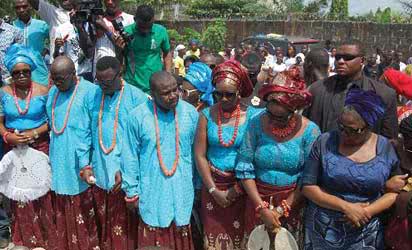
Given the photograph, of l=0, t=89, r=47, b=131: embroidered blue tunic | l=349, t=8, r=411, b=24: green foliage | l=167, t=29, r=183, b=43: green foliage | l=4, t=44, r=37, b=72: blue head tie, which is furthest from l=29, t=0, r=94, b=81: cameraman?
l=349, t=8, r=411, b=24: green foliage

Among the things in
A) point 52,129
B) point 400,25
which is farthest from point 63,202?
point 400,25

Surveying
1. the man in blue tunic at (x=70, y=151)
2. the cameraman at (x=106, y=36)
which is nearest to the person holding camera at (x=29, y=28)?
the cameraman at (x=106, y=36)

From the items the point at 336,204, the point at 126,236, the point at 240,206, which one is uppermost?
the point at 336,204

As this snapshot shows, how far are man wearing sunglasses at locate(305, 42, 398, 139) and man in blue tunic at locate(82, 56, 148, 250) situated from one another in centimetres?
143

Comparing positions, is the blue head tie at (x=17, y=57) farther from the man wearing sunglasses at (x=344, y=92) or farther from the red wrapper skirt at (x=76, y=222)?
the man wearing sunglasses at (x=344, y=92)

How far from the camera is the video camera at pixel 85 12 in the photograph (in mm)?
5254

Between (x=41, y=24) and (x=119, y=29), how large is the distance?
1326mm

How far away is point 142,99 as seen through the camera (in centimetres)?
468

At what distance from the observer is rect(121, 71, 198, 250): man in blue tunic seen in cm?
426

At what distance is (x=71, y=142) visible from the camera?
4.70 metres

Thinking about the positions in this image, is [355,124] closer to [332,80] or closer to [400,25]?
[332,80]

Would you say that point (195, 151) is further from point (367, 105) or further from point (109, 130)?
point (367, 105)

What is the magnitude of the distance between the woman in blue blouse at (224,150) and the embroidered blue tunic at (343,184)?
2.18 feet

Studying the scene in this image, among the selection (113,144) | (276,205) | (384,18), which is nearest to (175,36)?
(384,18)
